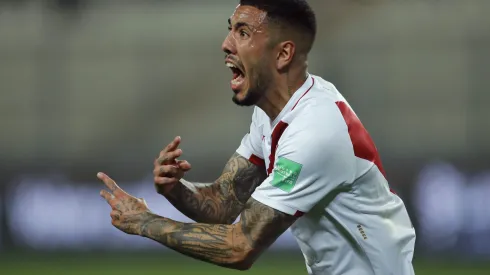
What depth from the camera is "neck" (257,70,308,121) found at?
163 inches

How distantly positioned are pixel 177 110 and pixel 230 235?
744 cm

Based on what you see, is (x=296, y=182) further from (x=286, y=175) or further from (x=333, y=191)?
(x=333, y=191)

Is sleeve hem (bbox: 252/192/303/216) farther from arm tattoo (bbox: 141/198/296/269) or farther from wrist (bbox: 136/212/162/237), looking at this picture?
wrist (bbox: 136/212/162/237)

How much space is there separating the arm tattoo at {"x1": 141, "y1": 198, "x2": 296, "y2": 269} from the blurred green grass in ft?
16.0

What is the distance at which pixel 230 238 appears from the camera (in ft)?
12.6

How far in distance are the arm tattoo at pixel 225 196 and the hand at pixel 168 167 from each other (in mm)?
222

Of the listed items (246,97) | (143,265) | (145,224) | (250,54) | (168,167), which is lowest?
(143,265)

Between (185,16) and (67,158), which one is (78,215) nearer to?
(67,158)

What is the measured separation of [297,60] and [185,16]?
7.18 m

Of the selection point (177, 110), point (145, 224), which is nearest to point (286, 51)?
point (145, 224)

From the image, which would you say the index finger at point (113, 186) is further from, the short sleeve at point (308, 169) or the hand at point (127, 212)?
the short sleeve at point (308, 169)

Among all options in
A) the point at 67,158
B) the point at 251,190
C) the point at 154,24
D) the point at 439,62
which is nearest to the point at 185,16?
the point at 154,24

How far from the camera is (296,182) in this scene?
380cm

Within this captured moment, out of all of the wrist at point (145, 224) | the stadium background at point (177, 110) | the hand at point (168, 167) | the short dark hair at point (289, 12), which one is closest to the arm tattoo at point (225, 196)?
the hand at point (168, 167)
